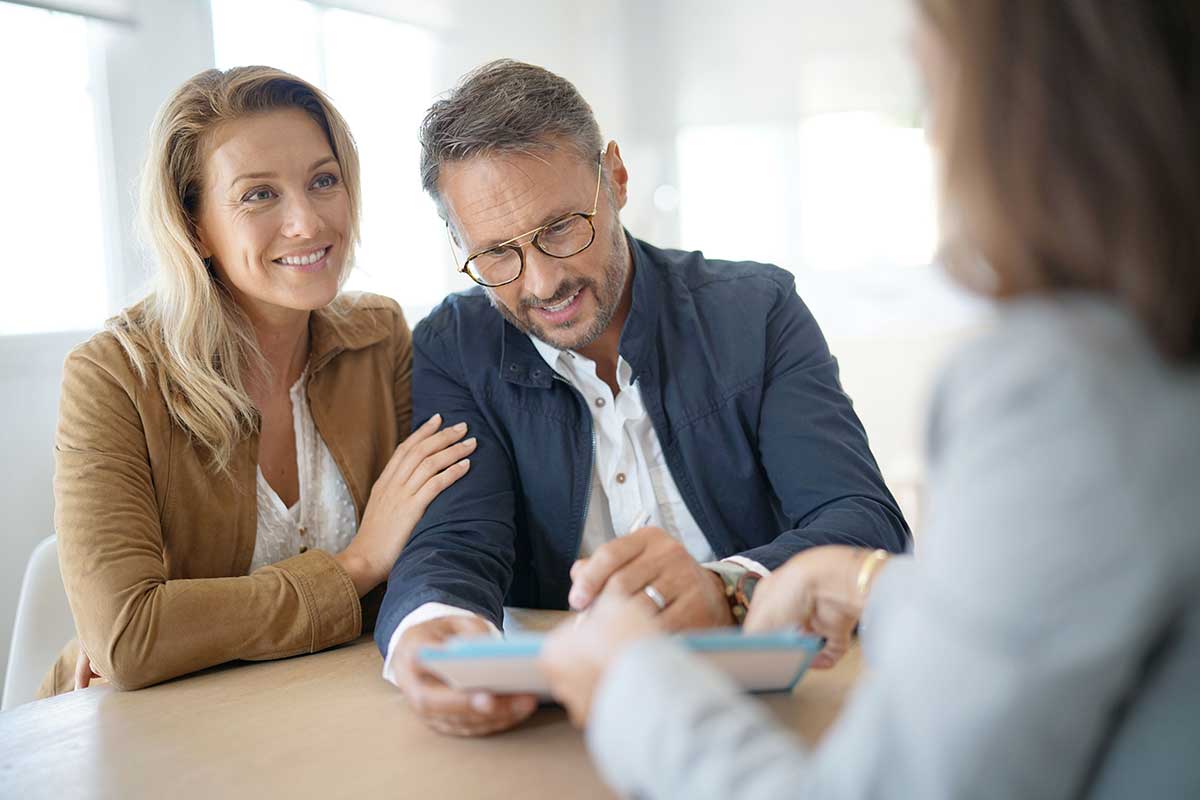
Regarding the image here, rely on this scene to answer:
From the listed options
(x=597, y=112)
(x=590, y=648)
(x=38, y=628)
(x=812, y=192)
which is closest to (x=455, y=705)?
(x=590, y=648)

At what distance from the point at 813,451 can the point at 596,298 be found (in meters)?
0.46

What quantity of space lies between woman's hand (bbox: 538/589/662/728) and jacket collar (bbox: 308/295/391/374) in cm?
126

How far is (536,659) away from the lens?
99 centimetres

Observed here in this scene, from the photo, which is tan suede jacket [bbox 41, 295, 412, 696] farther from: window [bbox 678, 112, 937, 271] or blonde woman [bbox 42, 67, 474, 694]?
window [bbox 678, 112, 937, 271]

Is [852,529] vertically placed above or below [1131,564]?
below

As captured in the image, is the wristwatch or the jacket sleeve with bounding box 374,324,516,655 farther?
the jacket sleeve with bounding box 374,324,516,655

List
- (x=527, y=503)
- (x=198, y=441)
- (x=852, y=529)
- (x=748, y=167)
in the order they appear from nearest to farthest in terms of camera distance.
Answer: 1. (x=852, y=529)
2. (x=198, y=441)
3. (x=527, y=503)
4. (x=748, y=167)

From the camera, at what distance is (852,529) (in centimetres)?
162

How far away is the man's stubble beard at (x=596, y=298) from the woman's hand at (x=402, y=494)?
21cm

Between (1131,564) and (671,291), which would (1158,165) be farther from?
(671,291)

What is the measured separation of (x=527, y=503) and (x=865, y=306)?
14.1 feet

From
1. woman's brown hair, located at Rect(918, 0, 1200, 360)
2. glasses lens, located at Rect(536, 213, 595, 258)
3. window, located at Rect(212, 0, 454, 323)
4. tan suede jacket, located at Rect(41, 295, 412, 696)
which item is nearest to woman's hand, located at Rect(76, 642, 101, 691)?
tan suede jacket, located at Rect(41, 295, 412, 696)

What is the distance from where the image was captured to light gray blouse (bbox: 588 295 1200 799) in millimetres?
604

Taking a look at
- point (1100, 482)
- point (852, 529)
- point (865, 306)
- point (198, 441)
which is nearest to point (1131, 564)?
point (1100, 482)
